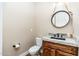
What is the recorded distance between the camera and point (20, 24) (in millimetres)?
2869

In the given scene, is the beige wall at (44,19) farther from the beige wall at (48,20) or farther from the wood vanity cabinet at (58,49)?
the wood vanity cabinet at (58,49)

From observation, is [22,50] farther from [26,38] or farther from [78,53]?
[78,53]

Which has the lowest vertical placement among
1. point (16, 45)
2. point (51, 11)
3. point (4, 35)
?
point (16, 45)

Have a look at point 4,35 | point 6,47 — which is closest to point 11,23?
point 4,35

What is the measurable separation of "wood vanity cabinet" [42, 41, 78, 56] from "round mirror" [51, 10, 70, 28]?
0.64 meters

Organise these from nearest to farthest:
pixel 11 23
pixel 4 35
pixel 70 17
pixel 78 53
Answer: pixel 78 53 < pixel 4 35 < pixel 11 23 < pixel 70 17

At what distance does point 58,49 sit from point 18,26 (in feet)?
A: 3.67

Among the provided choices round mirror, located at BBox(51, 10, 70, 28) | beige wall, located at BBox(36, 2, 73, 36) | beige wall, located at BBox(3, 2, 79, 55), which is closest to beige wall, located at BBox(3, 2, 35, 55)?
beige wall, located at BBox(3, 2, 79, 55)

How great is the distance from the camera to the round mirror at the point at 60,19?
2.75m

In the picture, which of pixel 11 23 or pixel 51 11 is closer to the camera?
pixel 11 23

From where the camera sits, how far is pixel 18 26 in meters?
2.80

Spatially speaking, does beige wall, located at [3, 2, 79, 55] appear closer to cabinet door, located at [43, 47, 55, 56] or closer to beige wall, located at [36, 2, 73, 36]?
beige wall, located at [36, 2, 73, 36]

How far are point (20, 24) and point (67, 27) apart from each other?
1.16 meters

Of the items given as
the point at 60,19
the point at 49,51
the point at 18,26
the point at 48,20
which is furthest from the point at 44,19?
the point at 49,51
